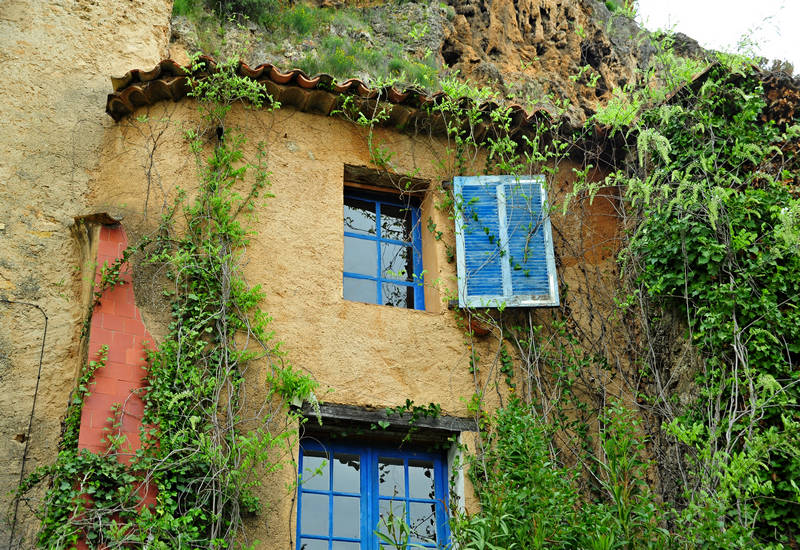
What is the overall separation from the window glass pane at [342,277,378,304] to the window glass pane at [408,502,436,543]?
1737mm

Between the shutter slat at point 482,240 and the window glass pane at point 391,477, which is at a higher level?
the shutter slat at point 482,240

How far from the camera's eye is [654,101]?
7.47 m

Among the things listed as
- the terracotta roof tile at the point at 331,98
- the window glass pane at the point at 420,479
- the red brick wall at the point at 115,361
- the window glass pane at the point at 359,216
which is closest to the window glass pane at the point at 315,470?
the window glass pane at the point at 420,479

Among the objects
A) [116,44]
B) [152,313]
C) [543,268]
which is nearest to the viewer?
[152,313]

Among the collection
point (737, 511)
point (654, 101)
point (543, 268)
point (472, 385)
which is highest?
point (654, 101)

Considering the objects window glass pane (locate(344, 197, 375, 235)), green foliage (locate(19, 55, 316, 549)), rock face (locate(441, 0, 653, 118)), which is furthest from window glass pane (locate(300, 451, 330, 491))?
rock face (locate(441, 0, 653, 118))

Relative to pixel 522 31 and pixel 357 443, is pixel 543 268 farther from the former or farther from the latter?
pixel 522 31

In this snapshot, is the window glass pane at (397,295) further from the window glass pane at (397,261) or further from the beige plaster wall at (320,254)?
the beige plaster wall at (320,254)

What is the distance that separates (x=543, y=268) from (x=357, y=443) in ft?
7.13

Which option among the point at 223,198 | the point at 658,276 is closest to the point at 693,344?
the point at 658,276

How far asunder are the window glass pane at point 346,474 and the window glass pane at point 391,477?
177 mm

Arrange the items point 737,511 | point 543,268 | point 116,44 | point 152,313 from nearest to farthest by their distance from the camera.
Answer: point 737,511, point 152,313, point 543,268, point 116,44

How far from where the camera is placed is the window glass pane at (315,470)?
6094mm

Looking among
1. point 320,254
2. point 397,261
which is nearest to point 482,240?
point 397,261
